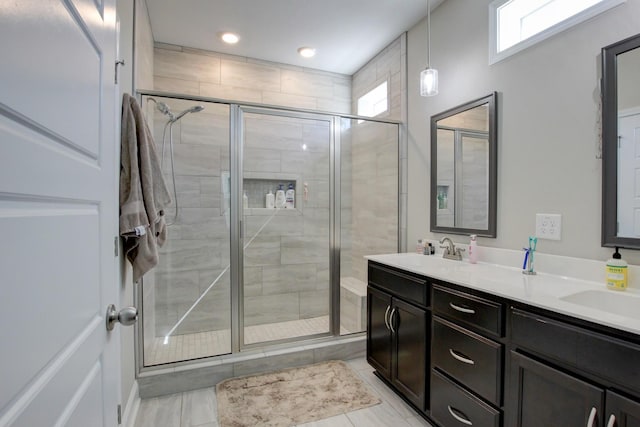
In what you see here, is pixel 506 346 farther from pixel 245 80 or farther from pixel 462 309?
pixel 245 80

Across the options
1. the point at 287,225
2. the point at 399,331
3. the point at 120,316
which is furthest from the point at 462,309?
the point at 287,225

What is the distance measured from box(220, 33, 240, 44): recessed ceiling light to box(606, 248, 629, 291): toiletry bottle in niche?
10.3 feet

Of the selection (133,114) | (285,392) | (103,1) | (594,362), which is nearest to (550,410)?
(594,362)

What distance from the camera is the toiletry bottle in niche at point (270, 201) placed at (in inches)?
118

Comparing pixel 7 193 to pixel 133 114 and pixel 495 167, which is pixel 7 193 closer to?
pixel 133 114

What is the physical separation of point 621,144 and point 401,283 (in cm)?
128

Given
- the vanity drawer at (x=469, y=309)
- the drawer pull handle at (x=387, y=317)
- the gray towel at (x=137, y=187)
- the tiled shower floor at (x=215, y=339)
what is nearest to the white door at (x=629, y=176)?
the vanity drawer at (x=469, y=309)

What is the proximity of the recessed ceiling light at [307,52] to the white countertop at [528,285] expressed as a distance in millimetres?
2224

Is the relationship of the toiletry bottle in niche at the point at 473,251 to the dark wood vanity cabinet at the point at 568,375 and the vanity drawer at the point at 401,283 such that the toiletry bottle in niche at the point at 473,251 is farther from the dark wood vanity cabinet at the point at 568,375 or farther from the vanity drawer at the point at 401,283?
the dark wood vanity cabinet at the point at 568,375

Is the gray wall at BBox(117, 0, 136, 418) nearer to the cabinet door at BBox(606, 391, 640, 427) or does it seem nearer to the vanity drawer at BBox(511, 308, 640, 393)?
the vanity drawer at BBox(511, 308, 640, 393)

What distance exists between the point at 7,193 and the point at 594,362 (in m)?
1.58

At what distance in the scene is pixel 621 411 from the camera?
1.01 m

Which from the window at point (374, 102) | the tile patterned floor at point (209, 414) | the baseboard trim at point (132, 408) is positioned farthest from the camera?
the window at point (374, 102)

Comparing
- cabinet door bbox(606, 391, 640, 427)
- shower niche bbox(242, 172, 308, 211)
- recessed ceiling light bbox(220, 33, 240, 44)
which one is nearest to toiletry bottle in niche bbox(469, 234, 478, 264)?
cabinet door bbox(606, 391, 640, 427)
